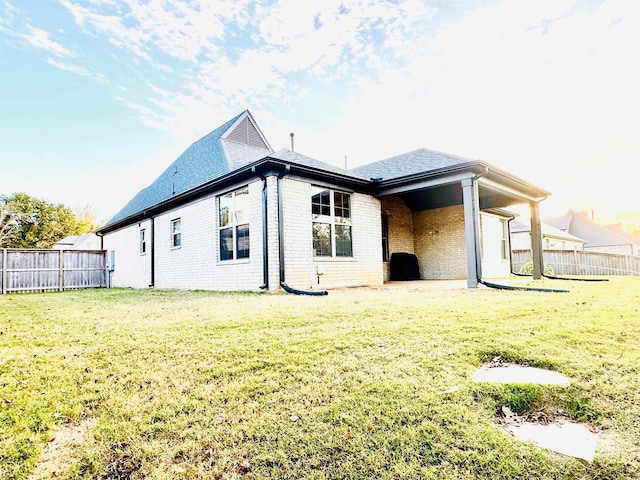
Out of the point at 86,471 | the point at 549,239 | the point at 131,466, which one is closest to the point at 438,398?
the point at 131,466

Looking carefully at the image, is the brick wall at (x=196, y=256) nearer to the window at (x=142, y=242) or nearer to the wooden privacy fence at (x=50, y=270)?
the window at (x=142, y=242)

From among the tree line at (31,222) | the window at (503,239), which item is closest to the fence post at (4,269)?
the window at (503,239)

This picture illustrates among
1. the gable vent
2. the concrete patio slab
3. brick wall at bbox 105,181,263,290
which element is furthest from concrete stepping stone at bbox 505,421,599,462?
the gable vent

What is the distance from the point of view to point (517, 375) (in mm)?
2824

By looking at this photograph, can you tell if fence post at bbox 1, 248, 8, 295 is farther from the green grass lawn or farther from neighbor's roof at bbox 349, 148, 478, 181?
neighbor's roof at bbox 349, 148, 478, 181

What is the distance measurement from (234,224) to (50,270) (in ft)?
→ 34.9

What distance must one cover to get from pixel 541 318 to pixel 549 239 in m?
25.2

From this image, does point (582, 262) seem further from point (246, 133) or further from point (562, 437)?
point (562, 437)

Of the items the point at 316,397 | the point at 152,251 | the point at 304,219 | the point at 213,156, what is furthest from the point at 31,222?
the point at 316,397

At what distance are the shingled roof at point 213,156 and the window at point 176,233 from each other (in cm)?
98

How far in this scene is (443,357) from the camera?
315 centimetres

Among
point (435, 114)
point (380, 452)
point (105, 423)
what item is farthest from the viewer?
point (435, 114)

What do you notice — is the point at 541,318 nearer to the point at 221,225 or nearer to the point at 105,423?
the point at 105,423

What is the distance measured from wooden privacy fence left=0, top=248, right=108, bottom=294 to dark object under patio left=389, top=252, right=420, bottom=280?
1360cm
